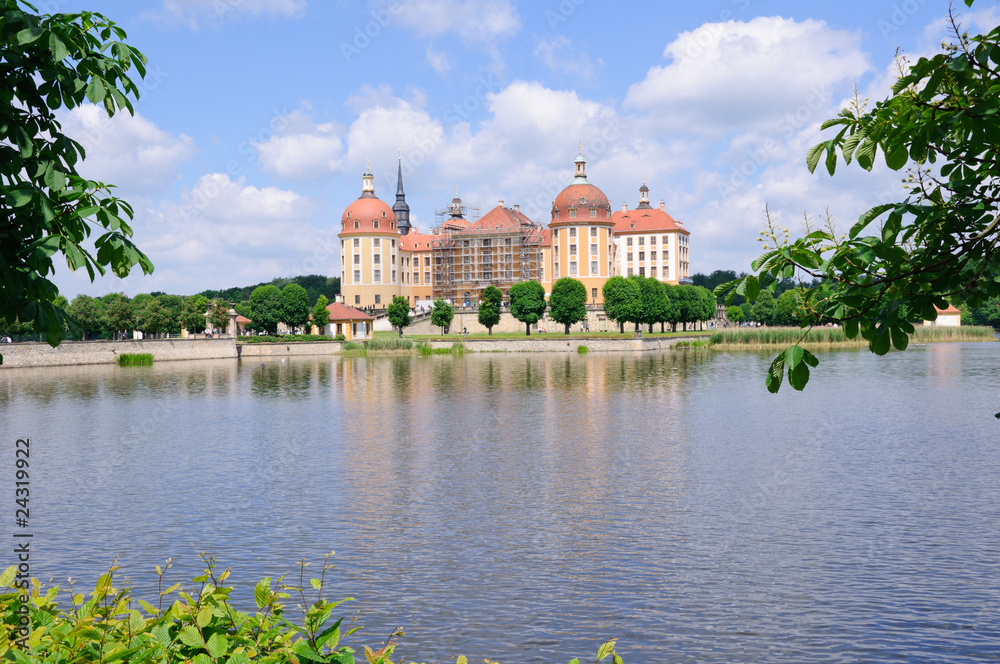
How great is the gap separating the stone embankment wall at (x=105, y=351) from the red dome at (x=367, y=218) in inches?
1871

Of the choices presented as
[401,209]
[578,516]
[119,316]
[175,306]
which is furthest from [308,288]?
[578,516]

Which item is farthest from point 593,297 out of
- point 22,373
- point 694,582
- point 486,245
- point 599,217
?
point 694,582

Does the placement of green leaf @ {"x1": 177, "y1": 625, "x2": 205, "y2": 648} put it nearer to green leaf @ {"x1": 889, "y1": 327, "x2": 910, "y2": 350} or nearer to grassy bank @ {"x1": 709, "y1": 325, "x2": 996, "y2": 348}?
green leaf @ {"x1": 889, "y1": 327, "x2": 910, "y2": 350}

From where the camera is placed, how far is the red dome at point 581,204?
11300 cm

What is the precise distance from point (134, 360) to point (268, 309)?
20187 mm

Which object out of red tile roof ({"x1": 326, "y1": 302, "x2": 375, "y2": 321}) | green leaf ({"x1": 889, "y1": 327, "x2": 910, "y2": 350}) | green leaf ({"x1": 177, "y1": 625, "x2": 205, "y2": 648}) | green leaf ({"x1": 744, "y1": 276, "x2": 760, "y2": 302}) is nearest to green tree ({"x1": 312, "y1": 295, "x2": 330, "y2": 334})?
red tile roof ({"x1": 326, "y1": 302, "x2": 375, "y2": 321})

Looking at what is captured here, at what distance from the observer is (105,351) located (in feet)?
220

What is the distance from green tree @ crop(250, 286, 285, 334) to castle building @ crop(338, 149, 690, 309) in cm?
3462

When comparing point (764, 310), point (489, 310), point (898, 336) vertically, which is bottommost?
point (898, 336)

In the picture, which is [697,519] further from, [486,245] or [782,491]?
[486,245]

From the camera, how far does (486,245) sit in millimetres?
120438

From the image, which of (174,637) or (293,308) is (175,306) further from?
(174,637)

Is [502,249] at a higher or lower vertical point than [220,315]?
higher

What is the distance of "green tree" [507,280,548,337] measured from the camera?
3725 inches
